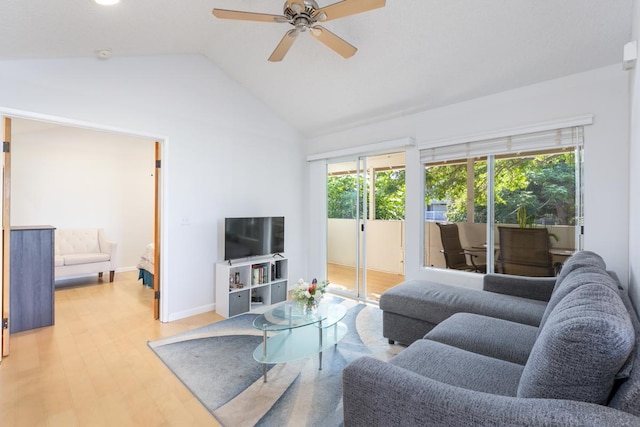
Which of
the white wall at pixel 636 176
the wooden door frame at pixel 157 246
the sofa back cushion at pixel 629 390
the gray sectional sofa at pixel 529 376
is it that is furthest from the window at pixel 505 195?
the wooden door frame at pixel 157 246

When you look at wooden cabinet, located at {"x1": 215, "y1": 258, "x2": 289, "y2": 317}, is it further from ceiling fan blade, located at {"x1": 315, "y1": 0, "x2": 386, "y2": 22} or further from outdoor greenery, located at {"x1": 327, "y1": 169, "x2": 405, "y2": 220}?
ceiling fan blade, located at {"x1": 315, "y1": 0, "x2": 386, "y2": 22}

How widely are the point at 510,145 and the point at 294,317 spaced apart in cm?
268

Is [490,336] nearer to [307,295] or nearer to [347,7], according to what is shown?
[307,295]

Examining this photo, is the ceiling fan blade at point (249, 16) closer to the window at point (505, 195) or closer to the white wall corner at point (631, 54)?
the white wall corner at point (631, 54)

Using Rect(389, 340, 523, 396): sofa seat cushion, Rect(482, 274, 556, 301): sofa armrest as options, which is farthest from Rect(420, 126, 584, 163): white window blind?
Rect(389, 340, 523, 396): sofa seat cushion

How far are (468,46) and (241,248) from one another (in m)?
3.24

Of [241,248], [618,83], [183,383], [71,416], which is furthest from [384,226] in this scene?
[71,416]

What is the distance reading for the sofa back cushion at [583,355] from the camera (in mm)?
877

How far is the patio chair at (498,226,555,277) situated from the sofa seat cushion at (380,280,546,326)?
64 centimetres

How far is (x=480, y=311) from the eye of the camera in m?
2.49

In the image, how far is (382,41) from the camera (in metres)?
2.96

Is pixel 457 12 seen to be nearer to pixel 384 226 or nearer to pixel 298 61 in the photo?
pixel 298 61

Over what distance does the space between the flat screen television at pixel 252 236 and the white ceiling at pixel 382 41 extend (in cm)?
180

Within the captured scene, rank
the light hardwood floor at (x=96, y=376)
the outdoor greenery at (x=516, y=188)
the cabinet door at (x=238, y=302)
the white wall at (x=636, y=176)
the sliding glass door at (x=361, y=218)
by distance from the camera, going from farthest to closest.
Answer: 1. the sliding glass door at (x=361, y=218)
2. the cabinet door at (x=238, y=302)
3. the outdoor greenery at (x=516, y=188)
4. the light hardwood floor at (x=96, y=376)
5. the white wall at (x=636, y=176)
